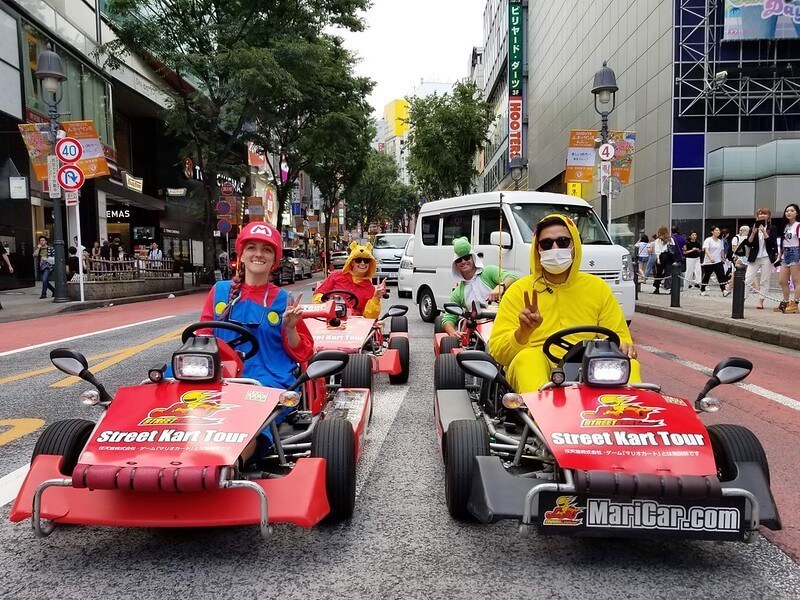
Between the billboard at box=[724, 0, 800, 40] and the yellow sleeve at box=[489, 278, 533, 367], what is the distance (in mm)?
23253

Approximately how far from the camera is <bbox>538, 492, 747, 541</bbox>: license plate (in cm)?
250

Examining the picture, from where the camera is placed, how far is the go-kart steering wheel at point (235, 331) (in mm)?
3314

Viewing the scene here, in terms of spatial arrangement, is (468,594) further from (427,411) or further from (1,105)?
(1,105)

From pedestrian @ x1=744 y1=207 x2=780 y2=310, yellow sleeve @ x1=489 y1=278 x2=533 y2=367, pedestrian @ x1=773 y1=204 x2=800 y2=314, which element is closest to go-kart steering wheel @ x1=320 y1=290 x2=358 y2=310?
yellow sleeve @ x1=489 y1=278 x2=533 y2=367

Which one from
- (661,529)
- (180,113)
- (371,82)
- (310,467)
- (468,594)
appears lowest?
(468,594)

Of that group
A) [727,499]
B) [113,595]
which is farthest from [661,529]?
[113,595]

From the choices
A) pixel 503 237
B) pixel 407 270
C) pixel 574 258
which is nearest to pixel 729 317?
pixel 503 237

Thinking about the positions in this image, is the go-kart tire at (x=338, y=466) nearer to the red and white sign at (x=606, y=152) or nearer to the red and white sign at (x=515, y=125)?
the red and white sign at (x=606, y=152)

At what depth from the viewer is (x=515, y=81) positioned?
5075 cm

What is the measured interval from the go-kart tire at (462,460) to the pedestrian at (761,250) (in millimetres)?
11238

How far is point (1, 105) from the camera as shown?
1859cm

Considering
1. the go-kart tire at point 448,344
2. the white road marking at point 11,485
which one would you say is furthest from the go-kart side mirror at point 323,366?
the go-kart tire at point 448,344

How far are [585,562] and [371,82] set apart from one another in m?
30.2

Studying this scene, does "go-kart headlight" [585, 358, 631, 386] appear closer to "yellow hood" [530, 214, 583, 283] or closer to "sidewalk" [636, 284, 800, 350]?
"yellow hood" [530, 214, 583, 283]
